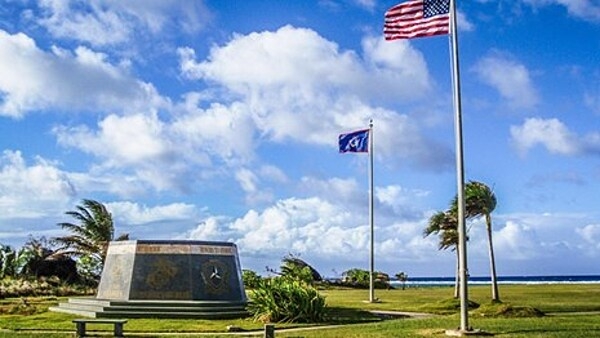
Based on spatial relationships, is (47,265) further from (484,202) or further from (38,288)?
(484,202)

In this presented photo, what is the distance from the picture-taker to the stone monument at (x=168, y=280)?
27.2 m

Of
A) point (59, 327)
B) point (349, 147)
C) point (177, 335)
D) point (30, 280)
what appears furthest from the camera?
point (30, 280)

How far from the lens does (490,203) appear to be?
111ft

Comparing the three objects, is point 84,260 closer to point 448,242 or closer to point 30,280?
point 30,280

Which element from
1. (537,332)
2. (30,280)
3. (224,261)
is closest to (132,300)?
(224,261)

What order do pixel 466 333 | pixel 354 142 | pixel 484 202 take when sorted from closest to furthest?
1. pixel 466 333
2. pixel 484 202
3. pixel 354 142

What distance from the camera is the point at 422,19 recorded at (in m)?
21.0

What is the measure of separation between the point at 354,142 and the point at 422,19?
59.1 ft

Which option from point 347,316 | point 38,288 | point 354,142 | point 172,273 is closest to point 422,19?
point 347,316

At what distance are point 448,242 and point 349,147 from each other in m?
7.02

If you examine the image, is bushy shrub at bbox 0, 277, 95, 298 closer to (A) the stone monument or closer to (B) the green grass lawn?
(B) the green grass lawn

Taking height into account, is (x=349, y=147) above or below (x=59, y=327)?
above

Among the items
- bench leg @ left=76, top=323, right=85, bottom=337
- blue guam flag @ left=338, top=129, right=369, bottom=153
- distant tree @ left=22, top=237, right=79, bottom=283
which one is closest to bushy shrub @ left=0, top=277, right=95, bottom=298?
distant tree @ left=22, top=237, right=79, bottom=283

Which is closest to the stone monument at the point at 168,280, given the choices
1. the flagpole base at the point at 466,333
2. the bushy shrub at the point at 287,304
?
the bushy shrub at the point at 287,304
